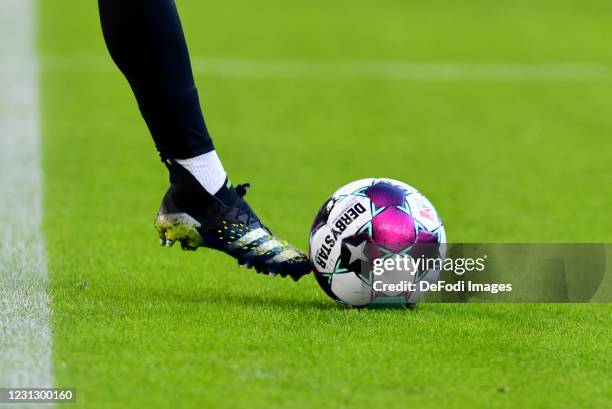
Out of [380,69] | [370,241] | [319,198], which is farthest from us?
[380,69]

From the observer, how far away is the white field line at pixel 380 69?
11836 mm

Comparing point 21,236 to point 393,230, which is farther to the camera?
point 21,236

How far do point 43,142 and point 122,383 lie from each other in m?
5.25

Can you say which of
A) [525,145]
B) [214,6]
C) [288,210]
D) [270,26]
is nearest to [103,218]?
[288,210]

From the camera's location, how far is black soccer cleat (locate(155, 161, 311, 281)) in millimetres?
4531

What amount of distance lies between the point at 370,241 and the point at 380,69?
8059 mm

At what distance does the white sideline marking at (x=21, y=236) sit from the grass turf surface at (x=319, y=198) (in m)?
0.08

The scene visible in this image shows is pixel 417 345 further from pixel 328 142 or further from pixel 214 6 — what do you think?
pixel 214 6

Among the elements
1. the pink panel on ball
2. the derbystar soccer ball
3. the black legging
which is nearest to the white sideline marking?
the black legging

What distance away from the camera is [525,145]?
8.94 metres

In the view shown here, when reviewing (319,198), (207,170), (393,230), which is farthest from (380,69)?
(393,230)

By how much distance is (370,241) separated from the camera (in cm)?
439

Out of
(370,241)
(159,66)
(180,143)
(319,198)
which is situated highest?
(159,66)

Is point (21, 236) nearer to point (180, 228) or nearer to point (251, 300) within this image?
point (180, 228)
